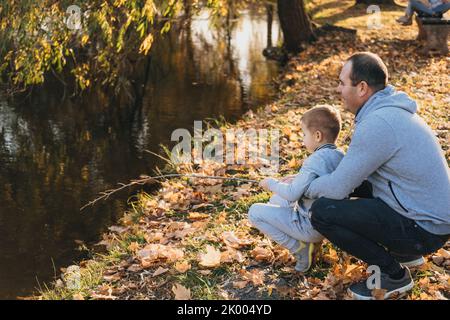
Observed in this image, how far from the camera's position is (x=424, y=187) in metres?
3.65

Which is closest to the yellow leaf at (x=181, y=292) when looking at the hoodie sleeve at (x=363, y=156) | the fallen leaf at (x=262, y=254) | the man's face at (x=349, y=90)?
the fallen leaf at (x=262, y=254)

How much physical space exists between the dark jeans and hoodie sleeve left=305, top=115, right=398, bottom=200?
0.10 meters

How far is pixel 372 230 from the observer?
374 cm

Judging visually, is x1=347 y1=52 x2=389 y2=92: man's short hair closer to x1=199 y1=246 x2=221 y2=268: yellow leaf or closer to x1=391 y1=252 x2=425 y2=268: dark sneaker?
x1=391 y1=252 x2=425 y2=268: dark sneaker

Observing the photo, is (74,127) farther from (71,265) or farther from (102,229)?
(71,265)

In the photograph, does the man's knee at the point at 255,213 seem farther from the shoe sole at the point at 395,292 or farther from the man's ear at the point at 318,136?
the shoe sole at the point at 395,292

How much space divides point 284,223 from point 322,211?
409 millimetres

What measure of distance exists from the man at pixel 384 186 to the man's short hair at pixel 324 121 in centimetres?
15

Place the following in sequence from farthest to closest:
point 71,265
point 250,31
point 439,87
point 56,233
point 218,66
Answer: point 250,31 < point 218,66 < point 439,87 < point 56,233 < point 71,265

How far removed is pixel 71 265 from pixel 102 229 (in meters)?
0.88

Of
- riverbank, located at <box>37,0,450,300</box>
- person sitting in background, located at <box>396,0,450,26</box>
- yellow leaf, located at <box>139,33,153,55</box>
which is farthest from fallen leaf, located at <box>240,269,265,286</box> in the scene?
person sitting in background, located at <box>396,0,450,26</box>

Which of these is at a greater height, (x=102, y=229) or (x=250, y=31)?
(x=250, y=31)

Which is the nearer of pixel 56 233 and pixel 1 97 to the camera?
pixel 56 233

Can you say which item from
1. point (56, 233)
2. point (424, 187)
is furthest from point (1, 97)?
point (424, 187)
